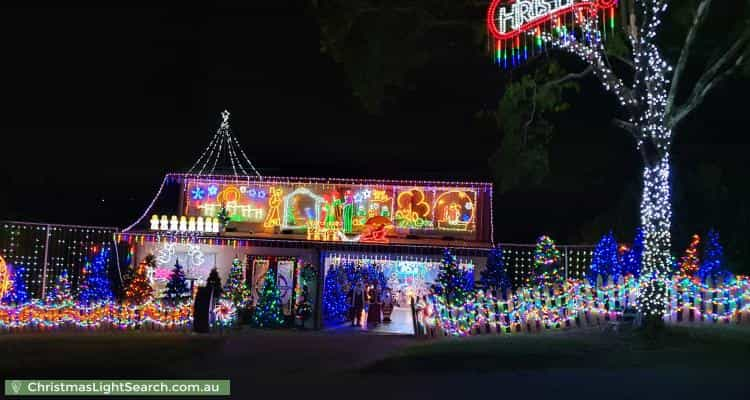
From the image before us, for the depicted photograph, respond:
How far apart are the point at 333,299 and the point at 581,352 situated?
30.6 feet

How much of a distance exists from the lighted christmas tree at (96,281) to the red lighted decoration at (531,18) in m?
11.1

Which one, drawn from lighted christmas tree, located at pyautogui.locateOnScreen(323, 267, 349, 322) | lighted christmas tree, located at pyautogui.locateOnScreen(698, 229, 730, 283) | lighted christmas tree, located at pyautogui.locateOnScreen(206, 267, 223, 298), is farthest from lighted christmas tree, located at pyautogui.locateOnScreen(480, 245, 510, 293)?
lighted christmas tree, located at pyautogui.locateOnScreen(206, 267, 223, 298)

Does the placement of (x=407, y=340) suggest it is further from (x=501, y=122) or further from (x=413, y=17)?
(x=413, y=17)

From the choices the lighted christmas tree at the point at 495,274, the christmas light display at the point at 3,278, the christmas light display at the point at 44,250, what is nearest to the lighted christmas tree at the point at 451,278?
the lighted christmas tree at the point at 495,274

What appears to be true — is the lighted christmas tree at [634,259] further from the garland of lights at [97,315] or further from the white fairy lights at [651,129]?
the garland of lights at [97,315]

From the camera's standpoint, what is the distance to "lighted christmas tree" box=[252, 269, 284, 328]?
17156 millimetres

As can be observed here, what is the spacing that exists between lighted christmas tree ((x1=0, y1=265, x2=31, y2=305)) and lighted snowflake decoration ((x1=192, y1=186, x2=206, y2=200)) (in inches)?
224

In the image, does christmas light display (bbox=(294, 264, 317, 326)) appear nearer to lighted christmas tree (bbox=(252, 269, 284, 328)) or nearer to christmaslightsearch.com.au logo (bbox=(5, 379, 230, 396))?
lighted christmas tree (bbox=(252, 269, 284, 328))

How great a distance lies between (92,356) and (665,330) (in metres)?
9.63

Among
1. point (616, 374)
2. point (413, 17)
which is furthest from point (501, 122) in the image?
point (616, 374)

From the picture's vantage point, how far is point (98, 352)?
11938mm

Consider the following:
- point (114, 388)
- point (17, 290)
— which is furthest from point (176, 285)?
point (114, 388)

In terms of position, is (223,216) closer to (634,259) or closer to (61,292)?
(61,292)

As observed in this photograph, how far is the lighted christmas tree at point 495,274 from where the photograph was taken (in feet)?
57.6
